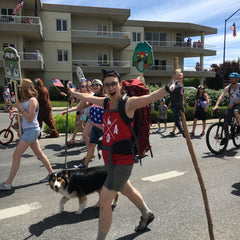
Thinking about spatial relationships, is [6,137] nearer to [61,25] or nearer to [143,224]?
[143,224]

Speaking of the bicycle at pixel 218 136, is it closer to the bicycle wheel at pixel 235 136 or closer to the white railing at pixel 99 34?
the bicycle wheel at pixel 235 136

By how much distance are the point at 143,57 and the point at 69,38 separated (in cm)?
2934

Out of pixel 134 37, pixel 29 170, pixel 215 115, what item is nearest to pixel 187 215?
pixel 29 170

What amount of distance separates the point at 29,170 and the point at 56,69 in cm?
2708

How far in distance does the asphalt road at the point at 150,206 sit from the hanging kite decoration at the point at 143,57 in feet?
6.94

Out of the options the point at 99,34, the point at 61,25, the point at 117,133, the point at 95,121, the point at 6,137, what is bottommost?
the point at 6,137

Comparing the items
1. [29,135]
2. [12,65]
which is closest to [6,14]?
[12,65]

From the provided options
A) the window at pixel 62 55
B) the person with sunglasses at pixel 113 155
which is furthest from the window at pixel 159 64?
the person with sunglasses at pixel 113 155

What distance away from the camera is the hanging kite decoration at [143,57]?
3760mm

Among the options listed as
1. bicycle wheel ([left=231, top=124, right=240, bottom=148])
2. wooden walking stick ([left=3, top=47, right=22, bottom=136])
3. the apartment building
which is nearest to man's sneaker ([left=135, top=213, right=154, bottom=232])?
wooden walking stick ([left=3, top=47, right=22, bottom=136])

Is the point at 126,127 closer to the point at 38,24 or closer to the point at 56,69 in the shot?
the point at 38,24

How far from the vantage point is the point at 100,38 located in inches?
1236

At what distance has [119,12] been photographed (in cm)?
3152

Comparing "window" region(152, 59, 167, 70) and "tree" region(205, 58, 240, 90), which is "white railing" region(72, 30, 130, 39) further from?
"tree" region(205, 58, 240, 90)
